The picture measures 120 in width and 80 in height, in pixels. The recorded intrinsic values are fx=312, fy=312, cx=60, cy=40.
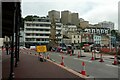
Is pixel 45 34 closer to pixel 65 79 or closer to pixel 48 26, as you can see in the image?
pixel 48 26

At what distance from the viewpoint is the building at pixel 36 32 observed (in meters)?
144

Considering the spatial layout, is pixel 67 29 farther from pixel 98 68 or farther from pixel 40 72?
pixel 40 72

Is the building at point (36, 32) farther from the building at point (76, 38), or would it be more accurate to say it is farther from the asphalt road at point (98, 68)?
the asphalt road at point (98, 68)

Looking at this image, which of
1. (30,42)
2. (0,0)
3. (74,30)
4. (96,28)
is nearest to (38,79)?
(0,0)

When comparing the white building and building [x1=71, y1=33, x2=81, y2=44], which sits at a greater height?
the white building

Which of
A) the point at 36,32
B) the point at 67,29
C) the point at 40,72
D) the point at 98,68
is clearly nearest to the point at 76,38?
the point at 67,29

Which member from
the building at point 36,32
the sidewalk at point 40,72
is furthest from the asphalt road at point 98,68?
the building at point 36,32

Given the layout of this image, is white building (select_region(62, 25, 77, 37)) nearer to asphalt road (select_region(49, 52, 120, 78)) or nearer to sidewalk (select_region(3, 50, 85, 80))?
asphalt road (select_region(49, 52, 120, 78))

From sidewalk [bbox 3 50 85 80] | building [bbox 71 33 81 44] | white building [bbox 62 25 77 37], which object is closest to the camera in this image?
sidewalk [bbox 3 50 85 80]

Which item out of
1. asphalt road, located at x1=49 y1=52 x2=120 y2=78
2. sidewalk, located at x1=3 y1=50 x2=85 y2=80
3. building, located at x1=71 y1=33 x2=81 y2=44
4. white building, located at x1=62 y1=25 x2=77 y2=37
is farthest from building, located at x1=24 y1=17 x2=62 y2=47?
sidewalk, located at x1=3 y1=50 x2=85 y2=80

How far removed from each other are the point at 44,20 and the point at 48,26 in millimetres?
4081

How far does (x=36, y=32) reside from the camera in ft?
483

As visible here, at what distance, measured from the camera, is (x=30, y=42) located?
14438cm

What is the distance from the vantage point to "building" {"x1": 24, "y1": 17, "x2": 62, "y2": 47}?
144375 millimetres
